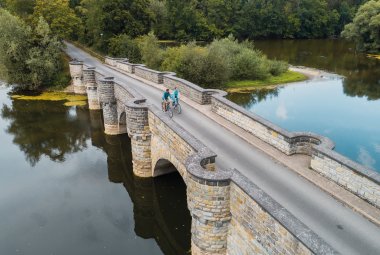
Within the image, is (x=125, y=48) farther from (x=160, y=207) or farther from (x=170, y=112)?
(x=160, y=207)

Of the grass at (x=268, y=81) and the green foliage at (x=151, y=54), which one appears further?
the grass at (x=268, y=81)

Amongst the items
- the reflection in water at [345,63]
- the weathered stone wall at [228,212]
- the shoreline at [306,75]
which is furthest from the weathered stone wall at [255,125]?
the reflection in water at [345,63]

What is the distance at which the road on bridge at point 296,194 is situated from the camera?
7735 mm

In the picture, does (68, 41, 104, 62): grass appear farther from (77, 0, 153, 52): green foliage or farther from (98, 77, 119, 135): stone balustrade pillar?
(98, 77, 119, 135): stone balustrade pillar

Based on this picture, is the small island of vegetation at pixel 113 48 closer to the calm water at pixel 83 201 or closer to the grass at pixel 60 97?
the grass at pixel 60 97

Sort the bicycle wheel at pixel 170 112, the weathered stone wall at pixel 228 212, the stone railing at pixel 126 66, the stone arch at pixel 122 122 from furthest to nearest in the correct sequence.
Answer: the stone railing at pixel 126 66 → the stone arch at pixel 122 122 → the bicycle wheel at pixel 170 112 → the weathered stone wall at pixel 228 212

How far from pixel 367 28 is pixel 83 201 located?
6891 cm

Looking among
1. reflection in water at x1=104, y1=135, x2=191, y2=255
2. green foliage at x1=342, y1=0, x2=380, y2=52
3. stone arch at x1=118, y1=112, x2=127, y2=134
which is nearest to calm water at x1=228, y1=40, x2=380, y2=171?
reflection in water at x1=104, y1=135, x2=191, y2=255

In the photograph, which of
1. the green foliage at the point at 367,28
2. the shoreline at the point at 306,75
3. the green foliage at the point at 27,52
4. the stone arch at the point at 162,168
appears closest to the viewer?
the stone arch at the point at 162,168

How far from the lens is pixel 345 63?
56844mm

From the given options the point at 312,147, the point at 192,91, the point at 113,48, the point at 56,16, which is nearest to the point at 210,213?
the point at 312,147

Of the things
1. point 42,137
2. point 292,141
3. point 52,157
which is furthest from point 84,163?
point 292,141

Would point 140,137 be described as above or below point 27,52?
below

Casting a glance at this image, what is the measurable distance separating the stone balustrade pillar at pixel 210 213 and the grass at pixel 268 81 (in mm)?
29090
